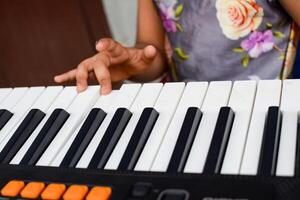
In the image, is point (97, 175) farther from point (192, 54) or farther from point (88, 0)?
point (88, 0)

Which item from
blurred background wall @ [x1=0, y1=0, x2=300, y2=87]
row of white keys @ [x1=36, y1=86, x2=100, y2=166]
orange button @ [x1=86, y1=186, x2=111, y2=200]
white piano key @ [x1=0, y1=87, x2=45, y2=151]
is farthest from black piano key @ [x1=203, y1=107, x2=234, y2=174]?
blurred background wall @ [x1=0, y1=0, x2=300, y2=87]

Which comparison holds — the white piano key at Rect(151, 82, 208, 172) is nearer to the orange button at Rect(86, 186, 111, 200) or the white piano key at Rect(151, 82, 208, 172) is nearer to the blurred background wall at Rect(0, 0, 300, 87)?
the orange button at Rect(86, 186, 111, 200)

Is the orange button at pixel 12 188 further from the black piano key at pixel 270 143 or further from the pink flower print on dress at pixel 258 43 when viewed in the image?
the pink flower print on dress at pixel 258 43

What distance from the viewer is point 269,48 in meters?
1.07

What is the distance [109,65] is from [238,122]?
0.38 meters

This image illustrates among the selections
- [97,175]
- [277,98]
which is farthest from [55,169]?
[277,98]

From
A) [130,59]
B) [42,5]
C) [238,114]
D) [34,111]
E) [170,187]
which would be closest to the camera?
[170,187]

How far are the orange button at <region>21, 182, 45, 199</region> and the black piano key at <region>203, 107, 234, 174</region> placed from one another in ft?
0.64

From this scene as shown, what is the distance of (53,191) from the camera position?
0.57 metres

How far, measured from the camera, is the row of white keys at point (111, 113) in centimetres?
64

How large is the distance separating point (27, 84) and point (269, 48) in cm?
114

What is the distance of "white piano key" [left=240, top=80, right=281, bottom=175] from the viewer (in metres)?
0.56

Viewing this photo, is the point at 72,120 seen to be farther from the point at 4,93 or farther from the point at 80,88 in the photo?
the point at 4,93

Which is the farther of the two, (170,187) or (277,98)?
(277,98)
